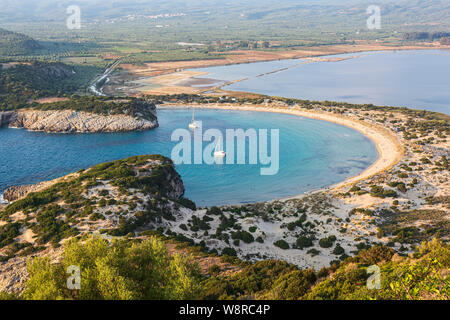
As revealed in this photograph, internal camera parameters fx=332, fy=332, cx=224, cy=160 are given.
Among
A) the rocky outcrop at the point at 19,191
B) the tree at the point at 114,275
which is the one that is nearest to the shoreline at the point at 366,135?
the tree at the point at 114,275

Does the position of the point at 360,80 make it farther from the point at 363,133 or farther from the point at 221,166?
the point at 221,166

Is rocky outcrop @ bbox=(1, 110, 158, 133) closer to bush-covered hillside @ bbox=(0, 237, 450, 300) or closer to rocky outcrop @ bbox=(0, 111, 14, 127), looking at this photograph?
rocky outcrop @ bbox=(0, 111, 14, 127)

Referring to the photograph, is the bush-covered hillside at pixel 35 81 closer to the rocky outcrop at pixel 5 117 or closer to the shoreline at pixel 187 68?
the rocky outcrop at pixel 5 117

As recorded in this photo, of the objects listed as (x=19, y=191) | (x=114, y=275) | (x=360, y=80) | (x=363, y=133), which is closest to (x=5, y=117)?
(x=19, y=191)

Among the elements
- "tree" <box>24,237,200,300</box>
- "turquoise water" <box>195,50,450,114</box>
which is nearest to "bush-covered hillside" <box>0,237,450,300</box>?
"tree" <box>24,237,200,300</box>
